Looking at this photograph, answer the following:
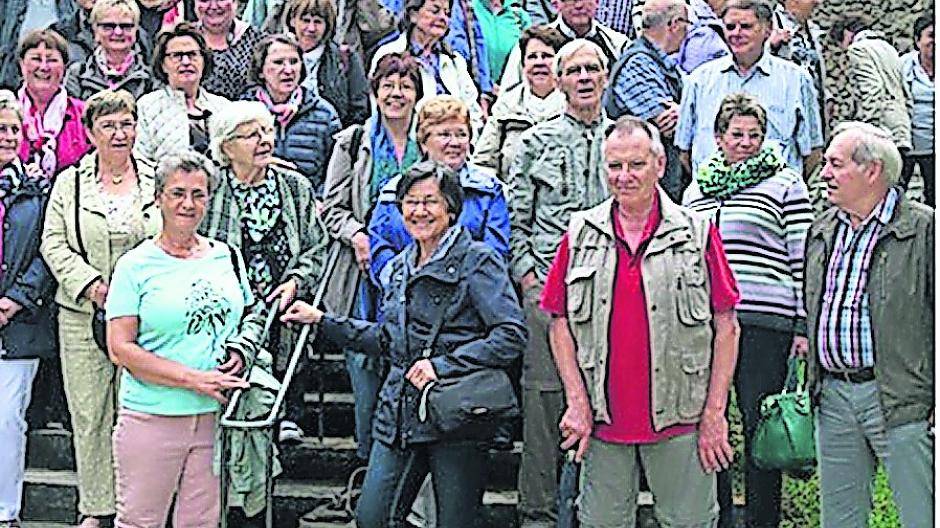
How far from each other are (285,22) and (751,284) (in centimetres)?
346

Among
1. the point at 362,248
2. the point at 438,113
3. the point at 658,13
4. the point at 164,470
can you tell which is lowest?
the point at 164,470

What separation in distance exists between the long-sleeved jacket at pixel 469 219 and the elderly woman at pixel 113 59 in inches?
70.3

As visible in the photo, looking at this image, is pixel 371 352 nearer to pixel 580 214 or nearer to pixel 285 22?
pixel 580 214

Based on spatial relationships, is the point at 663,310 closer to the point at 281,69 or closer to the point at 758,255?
the point at 758,255

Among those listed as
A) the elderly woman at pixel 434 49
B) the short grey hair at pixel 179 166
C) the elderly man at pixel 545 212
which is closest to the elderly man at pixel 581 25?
the elderly woman at pixel 434 49

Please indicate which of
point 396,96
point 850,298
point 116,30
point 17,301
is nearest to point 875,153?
point 850,298

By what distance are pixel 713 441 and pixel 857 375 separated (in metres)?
0.60

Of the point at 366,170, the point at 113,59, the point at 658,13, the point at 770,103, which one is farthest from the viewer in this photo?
the point at 658,13

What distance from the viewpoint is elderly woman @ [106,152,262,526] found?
6.02 metres

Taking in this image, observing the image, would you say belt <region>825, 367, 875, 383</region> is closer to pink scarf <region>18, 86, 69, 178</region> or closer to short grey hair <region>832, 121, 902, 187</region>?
short grey hair <region>832, 121, 902, 187</region>

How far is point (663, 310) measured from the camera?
5562 mm

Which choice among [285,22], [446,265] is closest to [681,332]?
[446,265]

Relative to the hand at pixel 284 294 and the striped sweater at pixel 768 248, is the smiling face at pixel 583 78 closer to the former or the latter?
the striped sweater at pixel 768 248

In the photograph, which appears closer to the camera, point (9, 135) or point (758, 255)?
point (758, 255)
